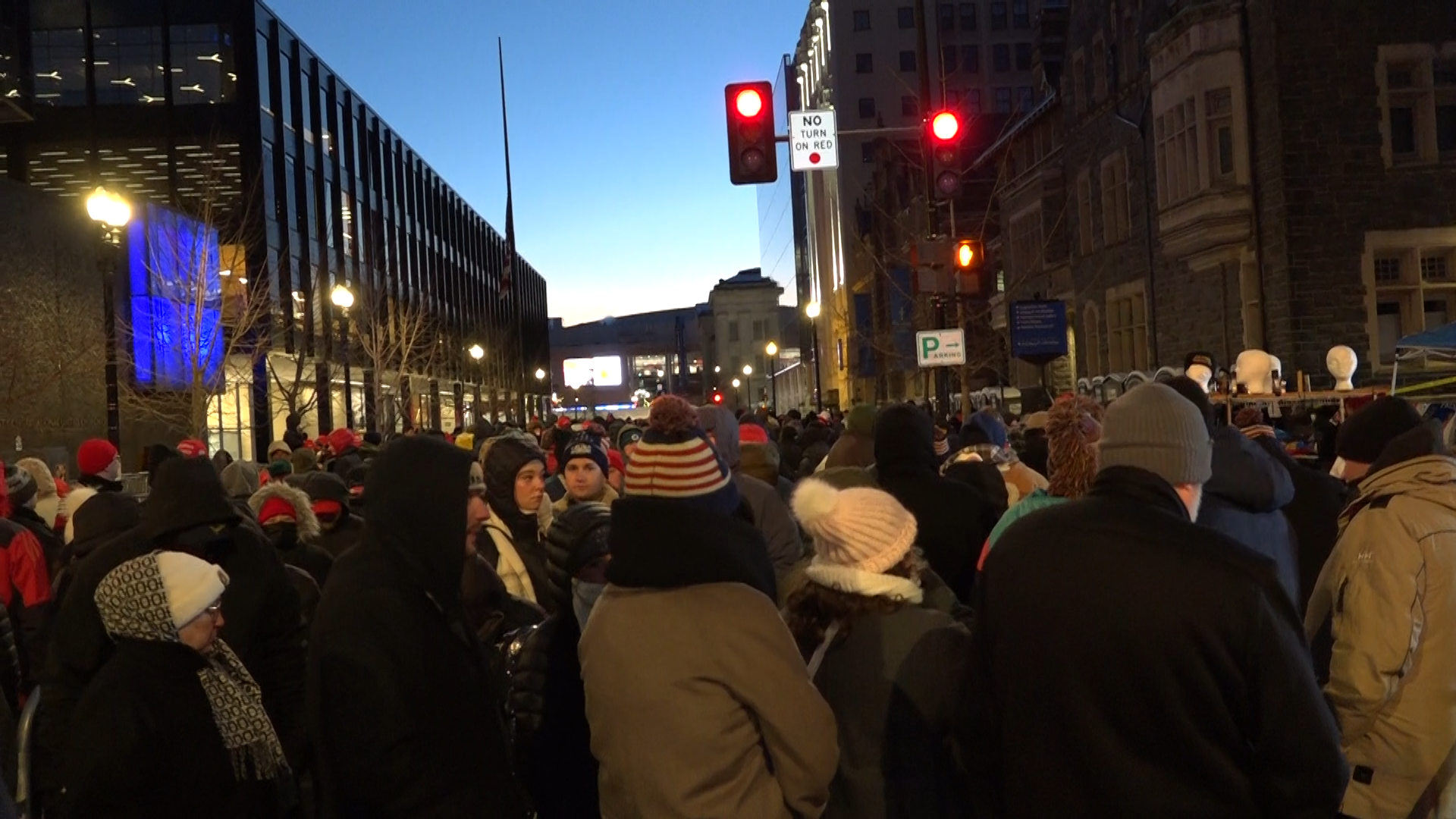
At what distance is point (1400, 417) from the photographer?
547 cm

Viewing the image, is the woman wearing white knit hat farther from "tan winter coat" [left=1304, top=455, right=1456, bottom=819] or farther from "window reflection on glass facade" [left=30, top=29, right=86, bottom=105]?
"window reflection on glass facade" [left=30, top=29, right=86, bottom=105]

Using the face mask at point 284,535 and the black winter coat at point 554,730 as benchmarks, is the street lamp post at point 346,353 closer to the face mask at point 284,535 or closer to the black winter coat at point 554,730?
the face mask at point 284,535

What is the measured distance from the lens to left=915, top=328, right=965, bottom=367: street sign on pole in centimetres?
1599

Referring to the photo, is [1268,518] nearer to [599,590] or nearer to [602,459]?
[599,590]

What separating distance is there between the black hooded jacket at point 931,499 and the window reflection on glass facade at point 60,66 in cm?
4236

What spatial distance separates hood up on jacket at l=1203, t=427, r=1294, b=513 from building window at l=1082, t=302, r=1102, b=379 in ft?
90.1

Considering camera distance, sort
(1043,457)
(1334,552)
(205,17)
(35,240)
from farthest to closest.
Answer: (205,17)
(35,240)
(1043,457)
(1334,552)

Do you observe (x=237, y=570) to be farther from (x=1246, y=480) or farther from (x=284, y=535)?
(x=1246, y=480)

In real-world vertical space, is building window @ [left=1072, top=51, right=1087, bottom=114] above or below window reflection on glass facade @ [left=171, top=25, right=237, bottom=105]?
below

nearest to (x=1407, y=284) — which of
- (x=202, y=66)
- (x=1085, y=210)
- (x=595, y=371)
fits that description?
(x=1085, y=210)

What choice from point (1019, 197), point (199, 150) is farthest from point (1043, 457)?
point (199, 150)

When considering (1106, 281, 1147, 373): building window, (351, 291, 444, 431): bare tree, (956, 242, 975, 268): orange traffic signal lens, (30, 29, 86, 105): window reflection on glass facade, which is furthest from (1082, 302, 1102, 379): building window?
(30, 29, 86, 105): window reflection on glass facade

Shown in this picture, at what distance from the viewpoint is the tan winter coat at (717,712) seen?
338 cm

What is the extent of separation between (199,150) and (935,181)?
1350 inches
